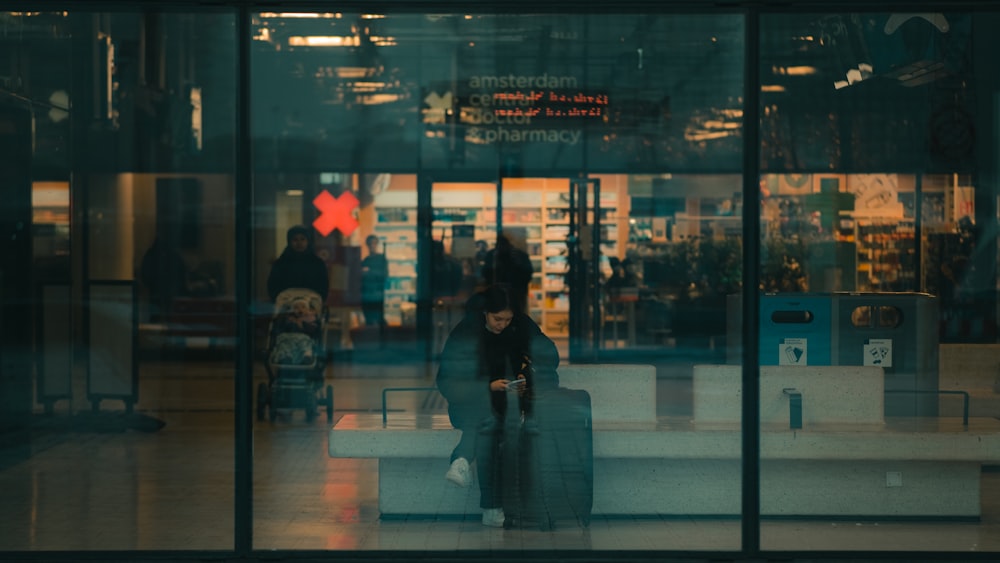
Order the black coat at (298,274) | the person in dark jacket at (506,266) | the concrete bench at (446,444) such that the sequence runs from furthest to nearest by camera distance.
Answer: the black coat at (298,274) → the person in dark jacket at (506,266) → the concrete bench at (446,444)

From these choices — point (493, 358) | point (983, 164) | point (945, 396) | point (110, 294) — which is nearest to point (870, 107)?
point (983, 164)

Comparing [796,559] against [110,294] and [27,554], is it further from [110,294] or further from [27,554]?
[110,294]

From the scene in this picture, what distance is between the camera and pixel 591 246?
9781mm

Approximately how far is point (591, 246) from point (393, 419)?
2542 millimetres

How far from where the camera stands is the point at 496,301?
770 cm

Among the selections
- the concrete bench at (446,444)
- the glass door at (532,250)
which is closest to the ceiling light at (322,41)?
the glass door at (532,250)

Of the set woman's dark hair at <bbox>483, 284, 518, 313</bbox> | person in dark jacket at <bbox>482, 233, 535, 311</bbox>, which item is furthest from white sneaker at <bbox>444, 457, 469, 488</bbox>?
person in dark jacket at <bbox>482, 233, 535, 311</bbox>

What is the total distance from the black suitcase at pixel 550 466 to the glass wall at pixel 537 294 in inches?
0.7

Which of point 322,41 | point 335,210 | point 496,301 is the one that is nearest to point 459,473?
point 496,301

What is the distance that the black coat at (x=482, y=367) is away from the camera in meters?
7.37

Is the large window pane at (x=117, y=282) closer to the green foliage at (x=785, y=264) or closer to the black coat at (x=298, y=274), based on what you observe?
the black coat at (x=298, y=274)

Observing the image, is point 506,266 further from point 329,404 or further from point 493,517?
point 329,404

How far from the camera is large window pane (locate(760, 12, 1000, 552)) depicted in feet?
24.3

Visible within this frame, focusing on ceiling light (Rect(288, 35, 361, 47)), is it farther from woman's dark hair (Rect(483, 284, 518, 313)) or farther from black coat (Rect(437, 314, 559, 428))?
black coat (Rect(437, 314, 559, 428))
